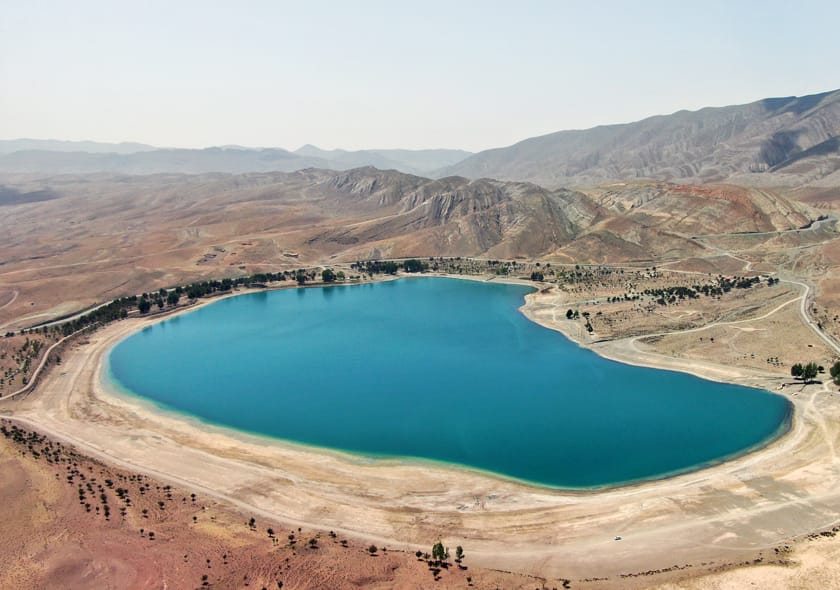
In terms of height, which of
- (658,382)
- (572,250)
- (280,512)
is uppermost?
(572,250)

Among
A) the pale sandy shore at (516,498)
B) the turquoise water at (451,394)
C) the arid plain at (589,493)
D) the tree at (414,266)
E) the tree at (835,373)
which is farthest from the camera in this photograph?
the tree at (414,266)

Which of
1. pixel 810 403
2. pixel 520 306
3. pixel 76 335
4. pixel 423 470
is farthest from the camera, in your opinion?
pixel 520 306

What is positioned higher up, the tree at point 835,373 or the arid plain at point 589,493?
the tree at point 835,373

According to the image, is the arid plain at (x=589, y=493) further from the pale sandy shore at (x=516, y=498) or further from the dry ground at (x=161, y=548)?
the dry ground at (x=161, y=548)

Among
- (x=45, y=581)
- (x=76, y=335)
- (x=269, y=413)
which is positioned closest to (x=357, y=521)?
(x=45, y=581)

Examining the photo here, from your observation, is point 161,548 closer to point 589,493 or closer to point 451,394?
point 589,493

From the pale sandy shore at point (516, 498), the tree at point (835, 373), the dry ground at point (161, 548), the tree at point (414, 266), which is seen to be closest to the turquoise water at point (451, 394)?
the pale sandy shore at point (516, 498)

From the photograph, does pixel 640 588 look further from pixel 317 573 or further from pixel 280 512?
pixel 280 512

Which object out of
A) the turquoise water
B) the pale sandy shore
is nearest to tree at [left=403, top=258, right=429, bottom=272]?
the turquoise water
